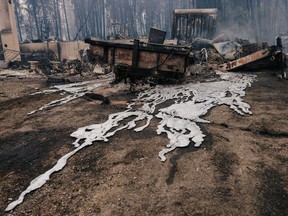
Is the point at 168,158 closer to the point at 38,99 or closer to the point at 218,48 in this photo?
the point at 38,99

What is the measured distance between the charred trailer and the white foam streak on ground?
1.67 feet

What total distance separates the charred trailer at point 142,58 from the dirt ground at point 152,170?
2.89 metres

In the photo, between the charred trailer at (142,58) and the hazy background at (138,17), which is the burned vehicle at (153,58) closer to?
the charred trailer at (142,58)

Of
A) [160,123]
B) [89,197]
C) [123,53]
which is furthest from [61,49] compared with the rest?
[89,197]

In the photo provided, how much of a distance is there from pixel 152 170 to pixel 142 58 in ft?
16.4

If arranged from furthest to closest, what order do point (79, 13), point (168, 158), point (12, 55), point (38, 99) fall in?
1. point (79, 13)
2. point (12, 55)
3. point (38, 99)
4. point (168, 158)

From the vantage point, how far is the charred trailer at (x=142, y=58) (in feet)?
24.6

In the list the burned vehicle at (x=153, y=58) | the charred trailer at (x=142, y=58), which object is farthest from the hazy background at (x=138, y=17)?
the charred trailer at (x=142, y=58)

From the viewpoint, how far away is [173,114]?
508cm

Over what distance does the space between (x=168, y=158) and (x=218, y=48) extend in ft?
34.8

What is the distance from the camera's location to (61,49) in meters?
21.3

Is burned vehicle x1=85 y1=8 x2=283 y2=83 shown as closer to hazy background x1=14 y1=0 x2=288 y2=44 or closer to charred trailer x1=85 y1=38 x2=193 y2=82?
charred trailer x1=85 y1=38 x2=193 y2=82

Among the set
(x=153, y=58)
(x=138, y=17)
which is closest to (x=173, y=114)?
(x=153, y=58)

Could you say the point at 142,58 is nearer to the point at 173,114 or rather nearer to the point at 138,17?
the point at 173,114
